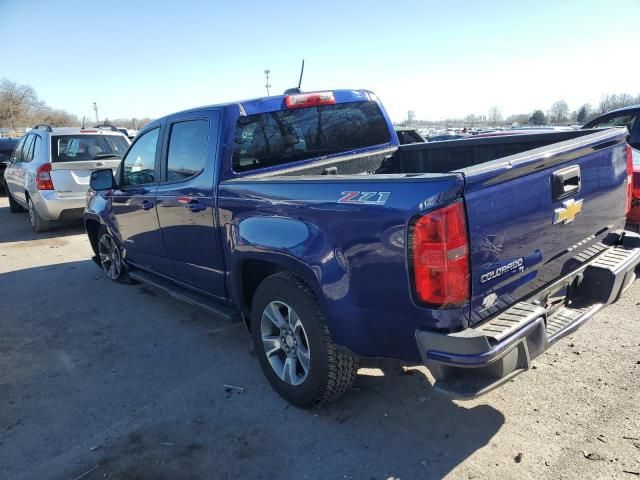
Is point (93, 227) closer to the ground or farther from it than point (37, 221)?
farther from it

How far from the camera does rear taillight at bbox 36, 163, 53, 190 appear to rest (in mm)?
8328

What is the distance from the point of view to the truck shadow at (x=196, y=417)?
103 inches

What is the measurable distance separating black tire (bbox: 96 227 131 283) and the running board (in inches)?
17.7

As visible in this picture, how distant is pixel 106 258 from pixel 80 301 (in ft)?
2.51

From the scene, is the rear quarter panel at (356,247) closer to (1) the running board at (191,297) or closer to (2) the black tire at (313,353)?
(2) the black tire at (313,353)

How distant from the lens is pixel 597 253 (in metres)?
3.10

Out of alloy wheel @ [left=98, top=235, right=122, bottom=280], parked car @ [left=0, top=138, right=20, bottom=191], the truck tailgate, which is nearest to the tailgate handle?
the truck tailgate

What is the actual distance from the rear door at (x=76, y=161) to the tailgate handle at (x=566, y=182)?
300 inches

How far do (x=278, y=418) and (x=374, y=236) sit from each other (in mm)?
1455

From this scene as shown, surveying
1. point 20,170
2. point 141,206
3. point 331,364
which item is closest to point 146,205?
point 141,206

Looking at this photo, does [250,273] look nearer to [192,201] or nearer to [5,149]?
[192,201]

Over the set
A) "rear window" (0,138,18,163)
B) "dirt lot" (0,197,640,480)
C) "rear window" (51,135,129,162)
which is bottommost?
"dirt lot" (0,197,640,480)

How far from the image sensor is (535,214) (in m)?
2.46

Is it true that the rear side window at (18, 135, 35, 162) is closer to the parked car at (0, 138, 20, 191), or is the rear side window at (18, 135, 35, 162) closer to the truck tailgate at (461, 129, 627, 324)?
the parked car at (0, 138, 20, 191)
